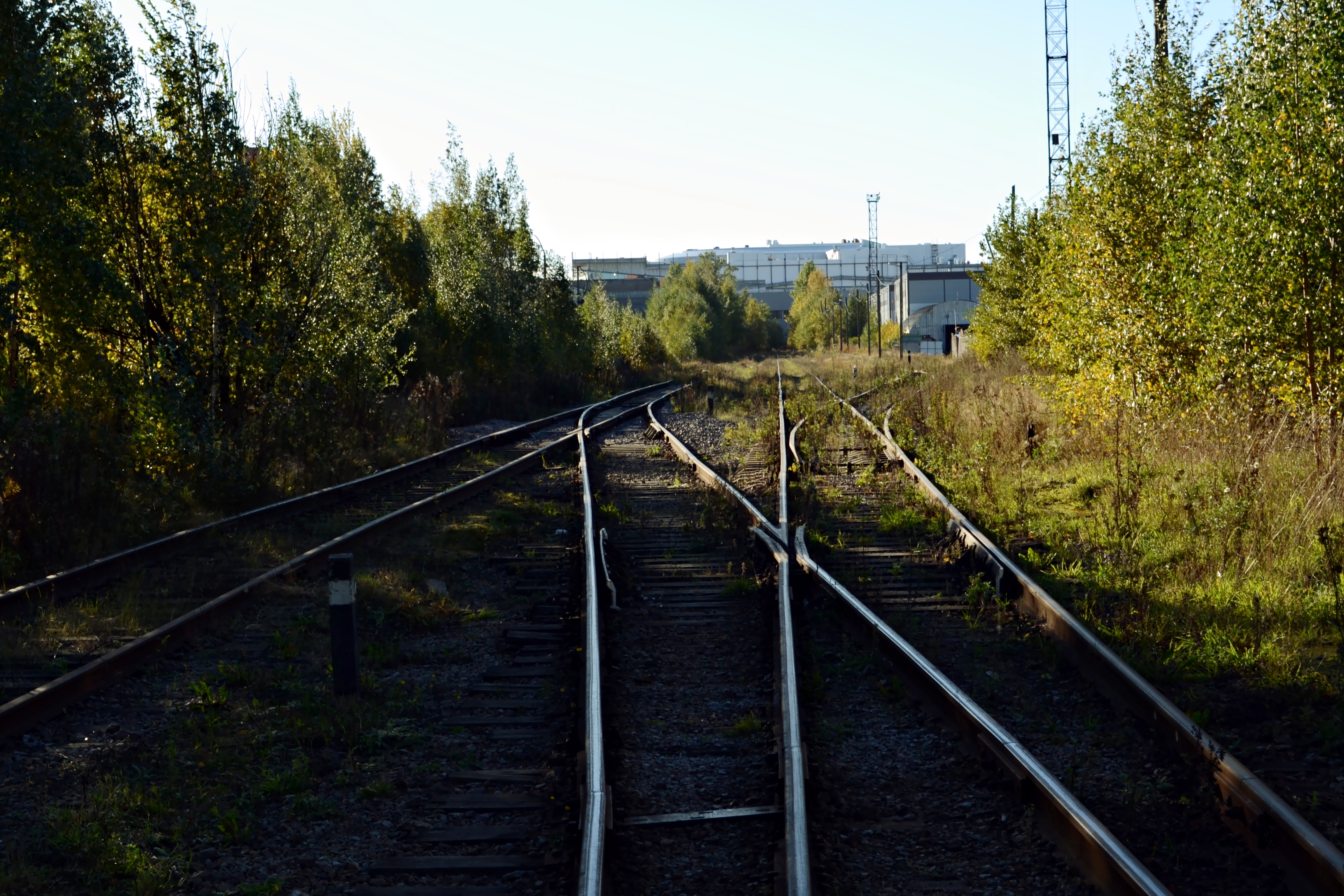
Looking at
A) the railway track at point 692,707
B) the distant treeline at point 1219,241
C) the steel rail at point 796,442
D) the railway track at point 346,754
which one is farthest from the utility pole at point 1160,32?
the railway track at point 346,754

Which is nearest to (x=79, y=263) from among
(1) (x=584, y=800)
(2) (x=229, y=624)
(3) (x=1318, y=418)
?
(2) (x=229, y=624)

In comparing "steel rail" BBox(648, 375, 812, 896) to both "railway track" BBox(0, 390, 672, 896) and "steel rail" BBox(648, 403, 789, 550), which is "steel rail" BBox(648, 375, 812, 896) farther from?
"railway track" BBox(0, 390, 672, 896)

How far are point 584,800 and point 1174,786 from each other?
2.59 metres

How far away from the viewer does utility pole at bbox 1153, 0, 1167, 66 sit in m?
13.9

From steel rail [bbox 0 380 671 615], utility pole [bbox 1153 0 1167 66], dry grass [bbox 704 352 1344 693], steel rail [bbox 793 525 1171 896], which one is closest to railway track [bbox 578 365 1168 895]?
steel rail [bbox 793 525 1171 896]

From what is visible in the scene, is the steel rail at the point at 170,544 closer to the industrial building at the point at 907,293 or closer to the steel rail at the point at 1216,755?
the steel rail at the point at 1216,755

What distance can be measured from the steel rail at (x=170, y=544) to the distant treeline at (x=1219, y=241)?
9613 millimetres

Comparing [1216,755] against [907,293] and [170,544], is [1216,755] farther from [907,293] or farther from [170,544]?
[907,293]

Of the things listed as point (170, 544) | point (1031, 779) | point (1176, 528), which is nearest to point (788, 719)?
point (1031, 779)

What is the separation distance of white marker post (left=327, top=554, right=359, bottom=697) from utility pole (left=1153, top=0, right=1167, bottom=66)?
483 inches

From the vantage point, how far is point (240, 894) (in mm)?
4137

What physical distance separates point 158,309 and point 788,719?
40.2ft

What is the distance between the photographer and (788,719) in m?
5.39

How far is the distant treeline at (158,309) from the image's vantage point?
1071 centimetres
